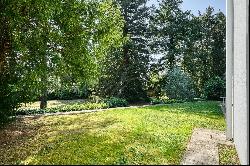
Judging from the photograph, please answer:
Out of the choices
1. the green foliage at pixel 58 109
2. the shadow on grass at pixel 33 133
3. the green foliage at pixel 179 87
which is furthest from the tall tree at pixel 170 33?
the shadow on grass at pixel 33 133

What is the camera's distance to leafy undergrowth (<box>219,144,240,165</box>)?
27.8ft

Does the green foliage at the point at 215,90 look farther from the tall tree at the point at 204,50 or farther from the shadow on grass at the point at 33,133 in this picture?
the shadow on grass at the point at 33,133

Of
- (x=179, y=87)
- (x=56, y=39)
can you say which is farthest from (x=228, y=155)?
(x=179, y=87)

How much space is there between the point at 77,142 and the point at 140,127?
3.37 meters

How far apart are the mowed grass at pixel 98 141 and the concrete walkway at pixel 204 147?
0.27m

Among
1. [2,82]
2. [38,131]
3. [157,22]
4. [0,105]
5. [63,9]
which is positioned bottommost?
[38,131]

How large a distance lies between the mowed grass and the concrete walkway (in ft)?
0.89

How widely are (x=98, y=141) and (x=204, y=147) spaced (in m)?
3.36

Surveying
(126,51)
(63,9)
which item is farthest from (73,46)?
(126,51)

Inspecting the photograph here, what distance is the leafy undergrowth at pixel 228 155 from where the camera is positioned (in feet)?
27.8

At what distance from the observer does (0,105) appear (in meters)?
13.5

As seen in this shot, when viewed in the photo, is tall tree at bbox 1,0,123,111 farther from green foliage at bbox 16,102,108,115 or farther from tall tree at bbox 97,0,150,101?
tall tree at bbox 97,0,150,101

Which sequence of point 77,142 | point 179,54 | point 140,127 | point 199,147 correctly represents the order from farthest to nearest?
point 179,54, point 140,127, point 77,142, point 199,147

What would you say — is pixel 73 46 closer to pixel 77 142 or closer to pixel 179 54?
pixel 77 142
